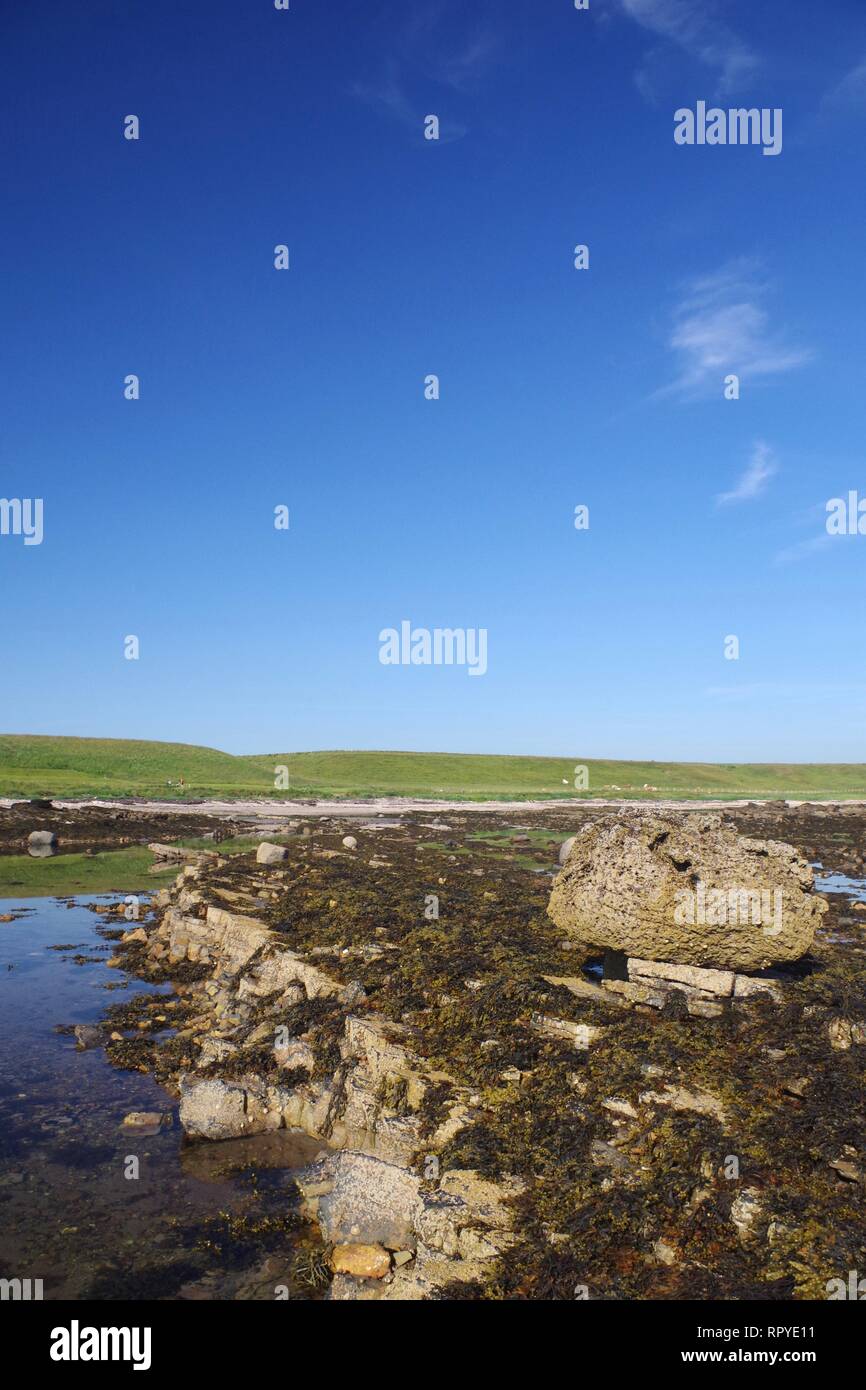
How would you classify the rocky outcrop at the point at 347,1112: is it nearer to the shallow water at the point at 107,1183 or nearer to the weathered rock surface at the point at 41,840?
the shallow water at the point at 107,1183

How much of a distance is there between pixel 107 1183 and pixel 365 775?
116 m

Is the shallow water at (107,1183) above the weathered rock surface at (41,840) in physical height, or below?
above

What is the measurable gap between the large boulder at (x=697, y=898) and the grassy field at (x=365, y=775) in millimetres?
A: 68749

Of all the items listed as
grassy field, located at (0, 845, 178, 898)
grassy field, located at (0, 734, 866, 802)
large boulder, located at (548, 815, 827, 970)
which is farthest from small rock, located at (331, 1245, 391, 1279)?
grassy field, located at (0, 734, 866, 802)

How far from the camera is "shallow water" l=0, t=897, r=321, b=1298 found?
24.2ft

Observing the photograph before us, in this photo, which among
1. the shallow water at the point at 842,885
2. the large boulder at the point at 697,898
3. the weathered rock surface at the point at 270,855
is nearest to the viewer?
the large boulder at the point at 697,898

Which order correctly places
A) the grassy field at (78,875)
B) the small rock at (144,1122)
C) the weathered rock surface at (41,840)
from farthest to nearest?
the weathered rock surface at (41,840) → the grassy field at (78,875) → the small rock at (144,1122)

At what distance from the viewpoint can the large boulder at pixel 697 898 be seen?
1109 cm

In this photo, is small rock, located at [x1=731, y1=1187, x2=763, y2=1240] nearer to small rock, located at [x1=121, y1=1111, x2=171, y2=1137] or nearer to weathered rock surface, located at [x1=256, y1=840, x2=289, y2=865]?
Answer: small rock, located at [x1=121, y1=1111, x2=171, y2=1137]

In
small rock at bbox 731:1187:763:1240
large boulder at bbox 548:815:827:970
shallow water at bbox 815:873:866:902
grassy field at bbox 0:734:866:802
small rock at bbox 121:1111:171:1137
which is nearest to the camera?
small rock at bbox 731:1187:763:1240

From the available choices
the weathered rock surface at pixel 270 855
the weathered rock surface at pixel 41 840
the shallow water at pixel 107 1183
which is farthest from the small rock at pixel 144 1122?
the weathered rock surface at pixel 41 840

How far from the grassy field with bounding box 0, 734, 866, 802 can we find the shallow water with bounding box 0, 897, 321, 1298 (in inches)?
2568

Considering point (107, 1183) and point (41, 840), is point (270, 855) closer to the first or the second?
point (107, 1183)
